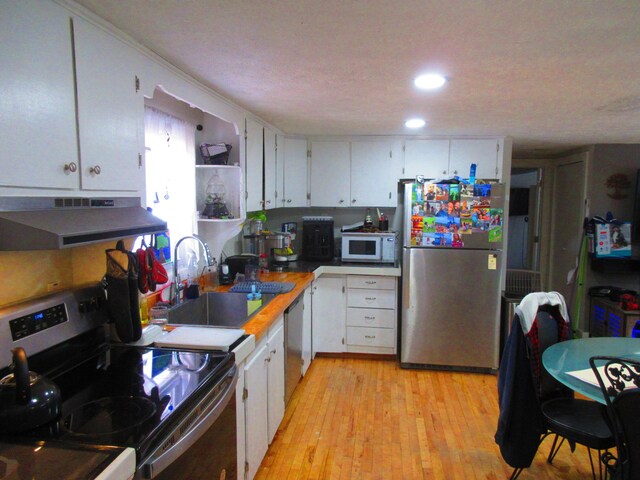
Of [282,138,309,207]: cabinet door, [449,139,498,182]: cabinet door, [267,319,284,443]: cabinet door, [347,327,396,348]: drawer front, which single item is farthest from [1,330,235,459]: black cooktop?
[449,139,498,182]: cabinet door

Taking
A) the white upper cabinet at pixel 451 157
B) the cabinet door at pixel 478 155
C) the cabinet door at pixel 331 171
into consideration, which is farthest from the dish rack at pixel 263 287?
the cabinet door at pixel 478 155

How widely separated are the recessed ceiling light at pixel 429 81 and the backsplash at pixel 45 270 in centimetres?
173

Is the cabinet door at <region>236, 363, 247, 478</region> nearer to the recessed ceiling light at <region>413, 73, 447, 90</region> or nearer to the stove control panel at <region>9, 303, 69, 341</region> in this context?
the stove control panel at <region>9, 303, 69, 341</region>

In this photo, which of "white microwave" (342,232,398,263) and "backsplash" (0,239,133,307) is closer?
"backsplash" (0,239,133,307)

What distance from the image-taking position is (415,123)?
3.37 metres

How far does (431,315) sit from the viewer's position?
11.9 feet

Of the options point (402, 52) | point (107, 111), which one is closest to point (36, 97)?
point (107, 111)

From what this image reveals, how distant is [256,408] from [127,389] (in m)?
0.88

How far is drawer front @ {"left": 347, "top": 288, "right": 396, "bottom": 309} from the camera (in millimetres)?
3820

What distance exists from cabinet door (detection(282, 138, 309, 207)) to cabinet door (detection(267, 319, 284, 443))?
1722mm

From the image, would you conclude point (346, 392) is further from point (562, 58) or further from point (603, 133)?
point (603, 133)

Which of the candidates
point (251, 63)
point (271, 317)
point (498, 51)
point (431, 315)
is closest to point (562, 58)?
point (498, 51)

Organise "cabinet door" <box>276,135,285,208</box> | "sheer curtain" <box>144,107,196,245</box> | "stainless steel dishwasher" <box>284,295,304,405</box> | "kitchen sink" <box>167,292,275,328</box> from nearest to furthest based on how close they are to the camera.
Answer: "sheer curtain" <box>144,107,196,245</box> < "kitchen sink" <box>167,292,275,328</box> < "stainless steel dishwasher" <box>284,295,304,405</box> < "cabinet door" <box>276,135,285,208</box>

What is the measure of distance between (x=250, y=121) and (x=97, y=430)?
2356mm
